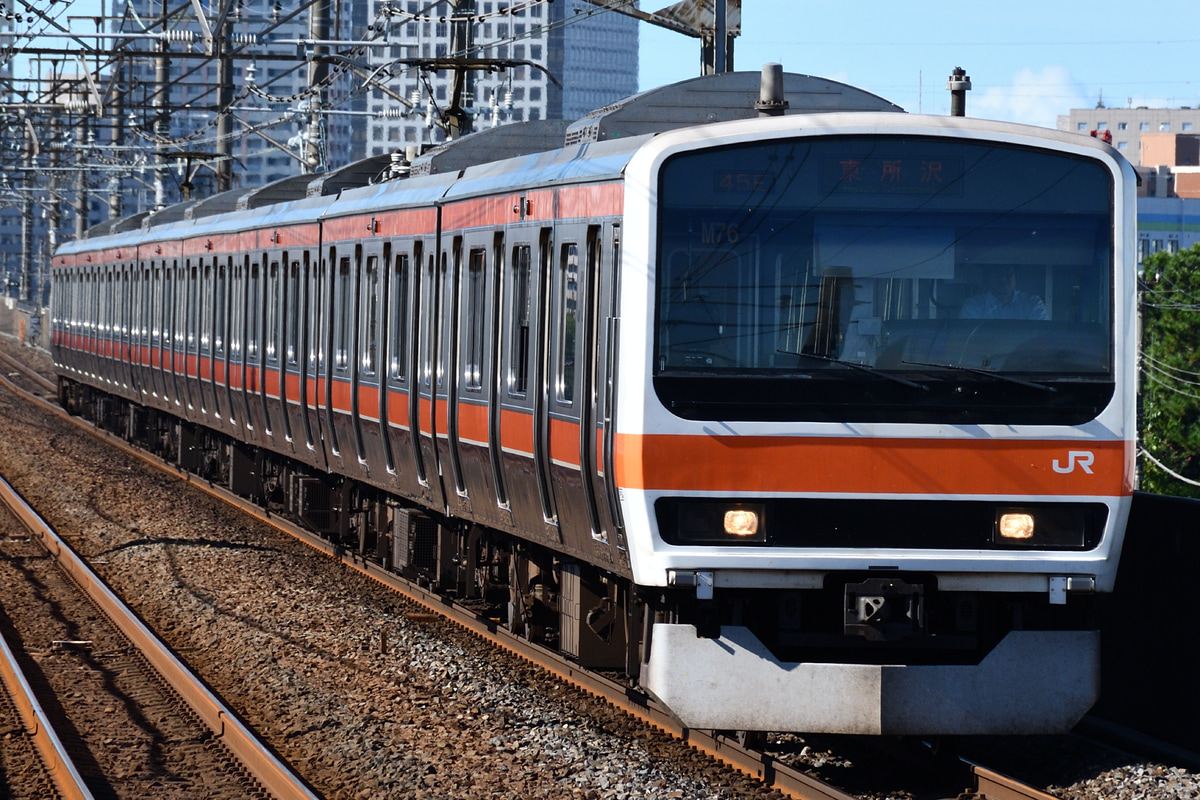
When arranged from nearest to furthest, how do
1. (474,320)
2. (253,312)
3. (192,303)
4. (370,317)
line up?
1. (474,320)
2. (370,317)
3. (253,312)
4. (192,303)

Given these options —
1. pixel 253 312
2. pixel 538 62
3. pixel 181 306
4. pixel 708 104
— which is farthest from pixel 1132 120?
pixel 708 104

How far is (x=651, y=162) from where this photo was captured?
7.34 meters

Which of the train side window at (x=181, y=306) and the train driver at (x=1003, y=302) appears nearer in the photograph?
the train driver at (x=1003, y=302)

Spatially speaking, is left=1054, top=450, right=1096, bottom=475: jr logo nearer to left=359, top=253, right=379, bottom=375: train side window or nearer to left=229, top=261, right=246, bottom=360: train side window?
left=359, top=253, right=379, bottom=375: train side window

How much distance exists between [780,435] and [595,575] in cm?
229

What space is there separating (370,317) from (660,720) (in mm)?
4996

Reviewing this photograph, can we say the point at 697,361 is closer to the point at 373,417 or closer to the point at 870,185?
the point at 870,185

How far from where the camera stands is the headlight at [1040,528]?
7293 millimetres

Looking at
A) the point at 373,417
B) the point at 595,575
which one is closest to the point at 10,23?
the point at 373,417

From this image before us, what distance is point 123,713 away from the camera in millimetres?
9656

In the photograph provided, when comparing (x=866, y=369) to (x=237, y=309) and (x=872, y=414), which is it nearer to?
(x=872, y=414)

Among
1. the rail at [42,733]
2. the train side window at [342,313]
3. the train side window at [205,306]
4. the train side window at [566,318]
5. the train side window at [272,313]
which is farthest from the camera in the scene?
the train side window at [205,306]

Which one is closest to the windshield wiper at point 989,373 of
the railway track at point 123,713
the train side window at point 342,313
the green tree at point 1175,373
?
the railway track at point 123,713

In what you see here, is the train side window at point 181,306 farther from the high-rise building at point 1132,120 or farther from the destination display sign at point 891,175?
the high-rise building at point 1132,120
